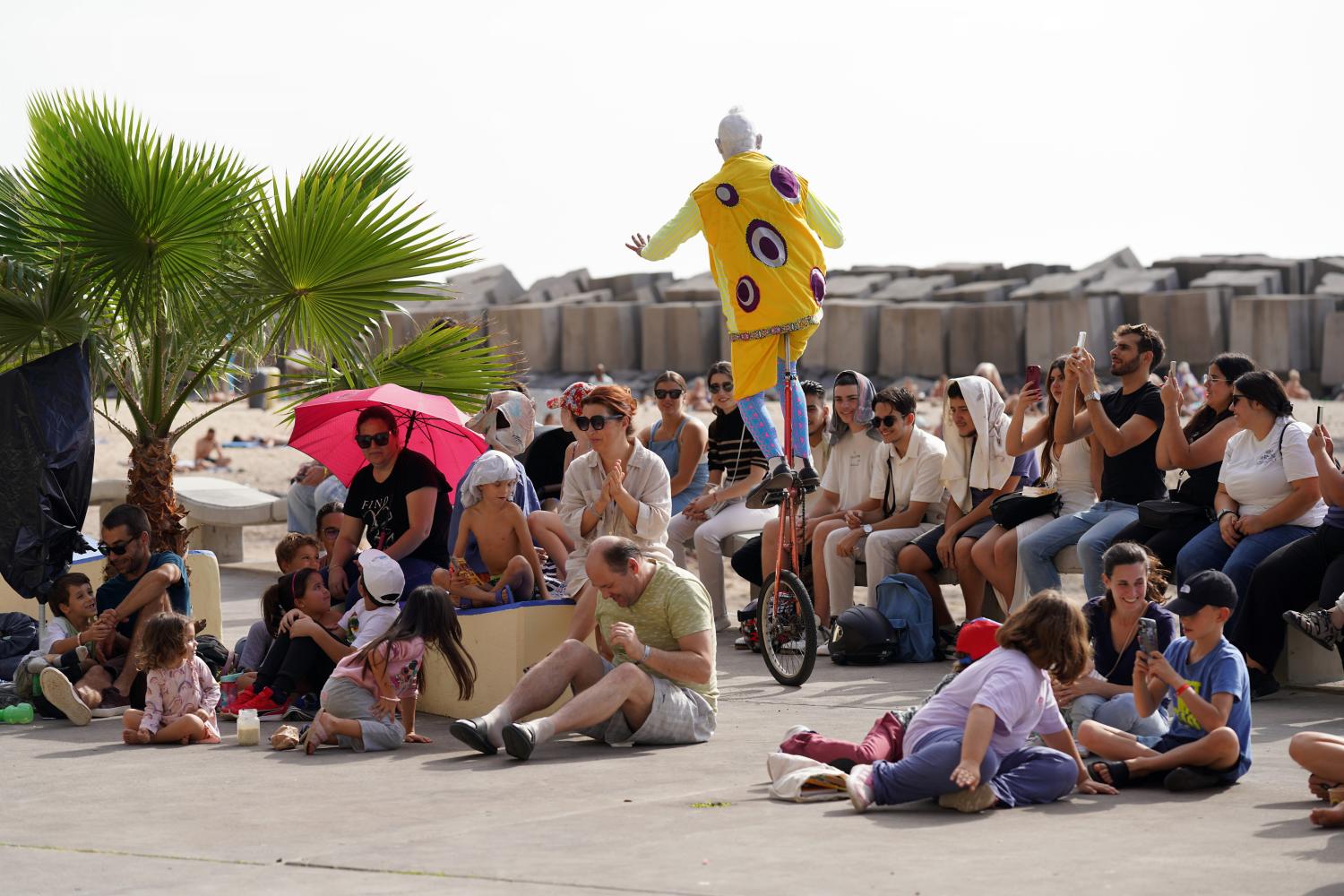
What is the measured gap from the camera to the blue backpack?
9.84 metres

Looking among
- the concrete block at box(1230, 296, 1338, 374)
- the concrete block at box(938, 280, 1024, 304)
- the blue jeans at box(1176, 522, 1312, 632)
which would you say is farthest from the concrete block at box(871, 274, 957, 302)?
the blue jeans at box(1176, 522, 1312, 632)

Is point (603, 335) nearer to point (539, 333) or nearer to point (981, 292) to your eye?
point (539, 333)

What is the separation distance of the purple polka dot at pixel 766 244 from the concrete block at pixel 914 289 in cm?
3691

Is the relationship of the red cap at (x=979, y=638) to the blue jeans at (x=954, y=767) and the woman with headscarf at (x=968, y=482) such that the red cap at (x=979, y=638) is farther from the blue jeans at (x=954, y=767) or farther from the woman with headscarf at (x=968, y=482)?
the woman with headscarf at (x=968, y=482)

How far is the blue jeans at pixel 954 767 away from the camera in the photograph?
596 centimetres

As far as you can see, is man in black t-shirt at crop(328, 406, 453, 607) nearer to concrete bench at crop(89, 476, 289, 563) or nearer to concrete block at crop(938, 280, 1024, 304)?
concrete bench at crop(89, 476, 289, 563)

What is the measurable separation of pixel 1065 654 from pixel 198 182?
595cm

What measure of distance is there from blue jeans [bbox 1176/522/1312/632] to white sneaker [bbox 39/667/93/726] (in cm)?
539

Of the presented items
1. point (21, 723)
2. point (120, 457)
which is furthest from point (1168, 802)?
point (120, 457)

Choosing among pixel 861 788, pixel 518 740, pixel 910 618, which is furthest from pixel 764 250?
pixel 861 788

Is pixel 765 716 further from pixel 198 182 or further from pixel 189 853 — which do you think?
pixel 198 182

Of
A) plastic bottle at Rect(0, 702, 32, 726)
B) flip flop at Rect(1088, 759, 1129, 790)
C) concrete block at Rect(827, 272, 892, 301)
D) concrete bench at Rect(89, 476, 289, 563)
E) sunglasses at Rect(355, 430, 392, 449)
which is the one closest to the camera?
flip flop at Rect(1088, 759, 1129, 790)

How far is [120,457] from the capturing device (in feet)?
103

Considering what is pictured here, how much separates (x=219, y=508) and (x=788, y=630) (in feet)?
24.1
